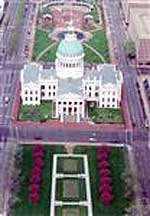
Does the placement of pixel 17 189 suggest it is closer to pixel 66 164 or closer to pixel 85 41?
pixel 66 164

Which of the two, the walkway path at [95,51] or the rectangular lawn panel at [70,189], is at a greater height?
the walkway path at [95,51]

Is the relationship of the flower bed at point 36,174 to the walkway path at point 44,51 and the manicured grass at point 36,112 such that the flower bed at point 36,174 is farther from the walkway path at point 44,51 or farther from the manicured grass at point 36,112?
the walkway path at point 44,51

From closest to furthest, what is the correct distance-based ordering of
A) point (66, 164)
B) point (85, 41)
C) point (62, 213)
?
point (62, 213)
point (66, 164)
point (85, 41)

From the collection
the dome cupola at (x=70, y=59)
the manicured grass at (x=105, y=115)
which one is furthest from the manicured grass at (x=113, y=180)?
the dome cupola at (x=70, y=59)

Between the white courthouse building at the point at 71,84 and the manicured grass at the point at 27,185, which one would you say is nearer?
the manicured grass at the point at 27,185

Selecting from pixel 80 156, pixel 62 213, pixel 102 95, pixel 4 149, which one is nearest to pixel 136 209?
pixel 62 213

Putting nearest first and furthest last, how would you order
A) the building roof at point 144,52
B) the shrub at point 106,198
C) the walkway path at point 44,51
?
the shrub at point 106,198
the building roof at point 144,52
the walkway path at point 44,51

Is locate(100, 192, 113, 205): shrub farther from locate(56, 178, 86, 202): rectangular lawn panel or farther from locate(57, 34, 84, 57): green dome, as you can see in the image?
locate(57, 34, 84, 57): green dome

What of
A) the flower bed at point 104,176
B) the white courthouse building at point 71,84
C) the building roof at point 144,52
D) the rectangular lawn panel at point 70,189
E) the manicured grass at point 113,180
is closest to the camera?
the manicured grass at point 113,180
